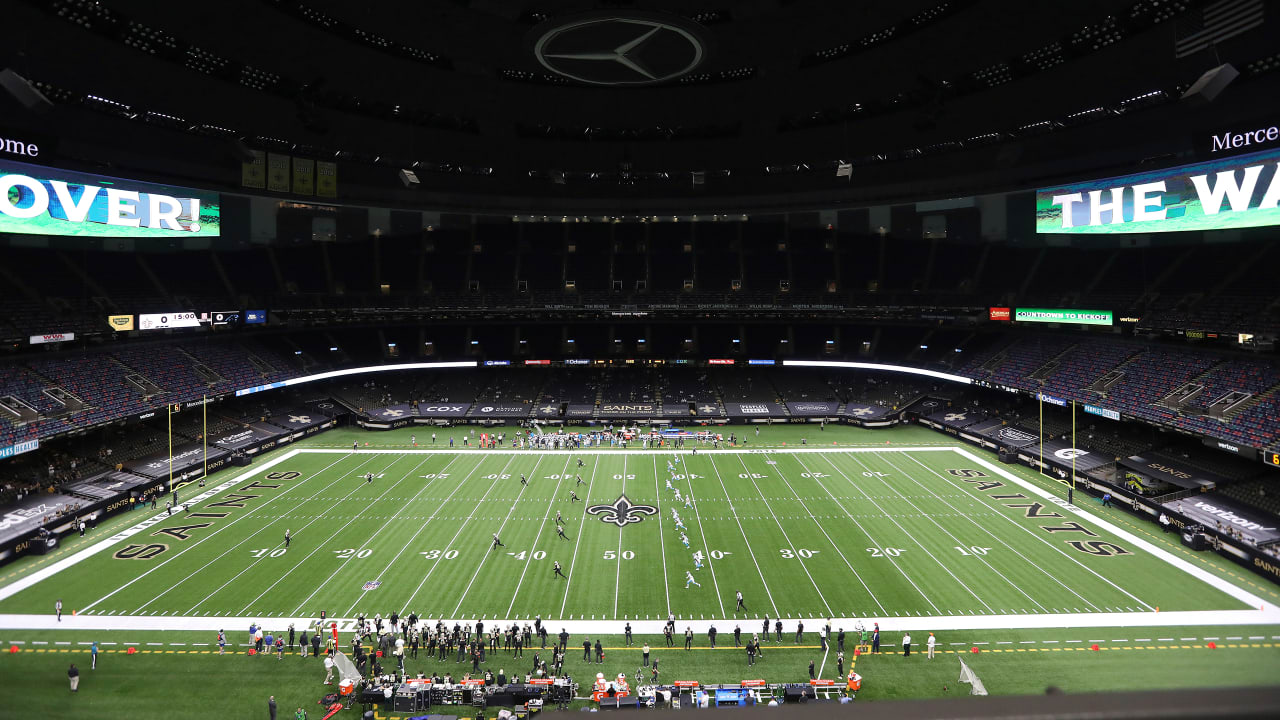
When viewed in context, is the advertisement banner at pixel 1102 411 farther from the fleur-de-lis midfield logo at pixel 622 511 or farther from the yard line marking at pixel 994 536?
Result: the fleur-de-lis midfield logo at pixel 622 511

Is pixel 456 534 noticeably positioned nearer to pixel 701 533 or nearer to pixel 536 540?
pixel 536 540

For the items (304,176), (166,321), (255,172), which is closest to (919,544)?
(304,176)

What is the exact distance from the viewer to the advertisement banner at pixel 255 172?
142 ft

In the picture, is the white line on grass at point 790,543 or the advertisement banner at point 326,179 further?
the advertisement banner at point 326,179

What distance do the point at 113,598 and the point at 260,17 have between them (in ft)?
87.0

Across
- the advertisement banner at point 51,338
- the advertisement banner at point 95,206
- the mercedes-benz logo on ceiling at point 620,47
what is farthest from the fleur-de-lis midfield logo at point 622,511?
the advertisement banner at point 95,206

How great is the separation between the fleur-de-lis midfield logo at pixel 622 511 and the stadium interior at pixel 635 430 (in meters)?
0.32

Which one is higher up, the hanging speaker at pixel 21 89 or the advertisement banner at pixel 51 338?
the hanging speaker at pixel 21 89

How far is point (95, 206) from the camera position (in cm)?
3762

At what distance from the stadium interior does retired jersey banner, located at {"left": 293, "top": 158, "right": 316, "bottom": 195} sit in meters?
0.21

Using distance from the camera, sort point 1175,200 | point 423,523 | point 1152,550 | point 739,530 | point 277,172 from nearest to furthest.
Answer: point 1152,550, point 739,530, point 423,523, point 1175,200, point 277,172

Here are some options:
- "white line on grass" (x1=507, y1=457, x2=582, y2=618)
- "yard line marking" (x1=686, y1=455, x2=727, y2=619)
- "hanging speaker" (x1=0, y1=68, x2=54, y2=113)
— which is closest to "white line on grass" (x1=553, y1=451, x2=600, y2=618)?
"white line on grass" (x1=507, y1=457, x2=582, y2=618)

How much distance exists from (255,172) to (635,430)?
33512 mm

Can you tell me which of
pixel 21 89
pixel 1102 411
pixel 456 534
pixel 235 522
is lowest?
pixel 456 534
